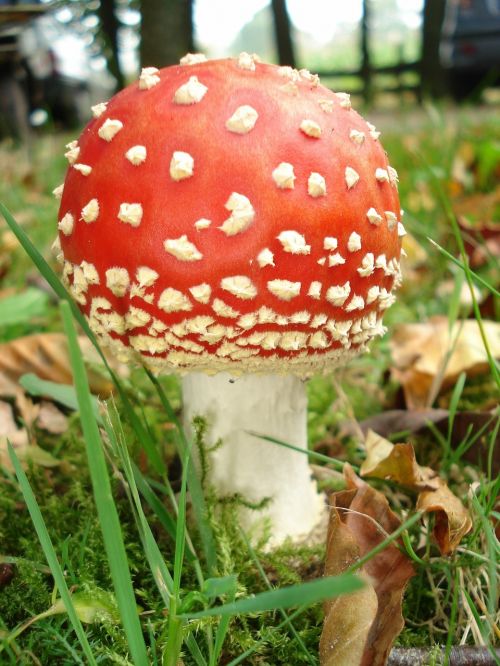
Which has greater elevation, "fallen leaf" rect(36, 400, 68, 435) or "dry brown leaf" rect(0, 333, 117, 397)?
"dry brown leaf" rect(0, 333, 117, 397)

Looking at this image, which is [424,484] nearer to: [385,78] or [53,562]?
[53,562]

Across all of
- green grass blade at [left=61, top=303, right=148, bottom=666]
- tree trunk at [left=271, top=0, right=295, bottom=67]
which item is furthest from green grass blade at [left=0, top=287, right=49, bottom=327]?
tree trunk at [left=271, top=0, right=295, bottom=67]

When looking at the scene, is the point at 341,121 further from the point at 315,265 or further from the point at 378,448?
the point at 378,448

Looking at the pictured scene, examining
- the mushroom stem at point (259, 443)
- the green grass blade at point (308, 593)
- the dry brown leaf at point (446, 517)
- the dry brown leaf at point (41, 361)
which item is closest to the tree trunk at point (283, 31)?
the dry brown leaf at point (41, 361)

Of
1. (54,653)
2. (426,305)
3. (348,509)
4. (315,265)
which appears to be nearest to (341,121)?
(315,265)

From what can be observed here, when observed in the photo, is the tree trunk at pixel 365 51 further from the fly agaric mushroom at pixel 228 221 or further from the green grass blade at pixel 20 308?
the fly agaric mushroom at pixel 228 221

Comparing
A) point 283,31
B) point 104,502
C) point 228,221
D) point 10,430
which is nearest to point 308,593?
point 104,502

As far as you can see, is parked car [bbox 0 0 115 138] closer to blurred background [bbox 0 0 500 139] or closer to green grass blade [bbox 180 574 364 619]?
blurred background [bbox 0 0 500 139]
